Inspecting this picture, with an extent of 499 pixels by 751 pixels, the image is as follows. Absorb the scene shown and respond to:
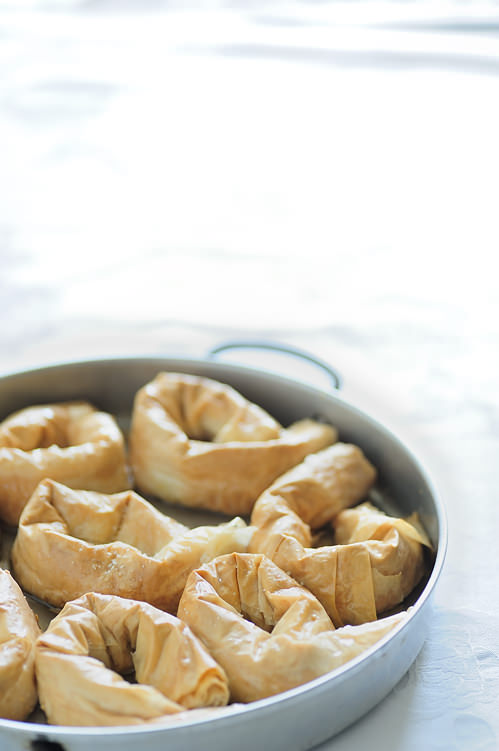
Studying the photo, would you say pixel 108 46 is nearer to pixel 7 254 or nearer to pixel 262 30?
pixel 262 30

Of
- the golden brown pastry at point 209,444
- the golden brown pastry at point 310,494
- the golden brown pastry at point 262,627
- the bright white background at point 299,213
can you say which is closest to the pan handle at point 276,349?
the bright white background at point 299,213

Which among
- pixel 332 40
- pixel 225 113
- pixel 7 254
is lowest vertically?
pixel 7 254

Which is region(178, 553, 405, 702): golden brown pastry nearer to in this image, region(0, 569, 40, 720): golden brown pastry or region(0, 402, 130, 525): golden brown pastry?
region(0, 569, 40, 720): golden brown pastry

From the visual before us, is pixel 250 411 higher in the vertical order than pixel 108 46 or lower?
lower

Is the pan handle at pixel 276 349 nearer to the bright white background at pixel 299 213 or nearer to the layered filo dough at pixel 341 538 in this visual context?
the bright white background at pixel 299 213

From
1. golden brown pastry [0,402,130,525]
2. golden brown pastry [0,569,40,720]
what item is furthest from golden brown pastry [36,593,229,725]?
golden brown pastry [0,402,130,525]

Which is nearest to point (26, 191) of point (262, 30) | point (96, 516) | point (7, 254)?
point (7, 254)
